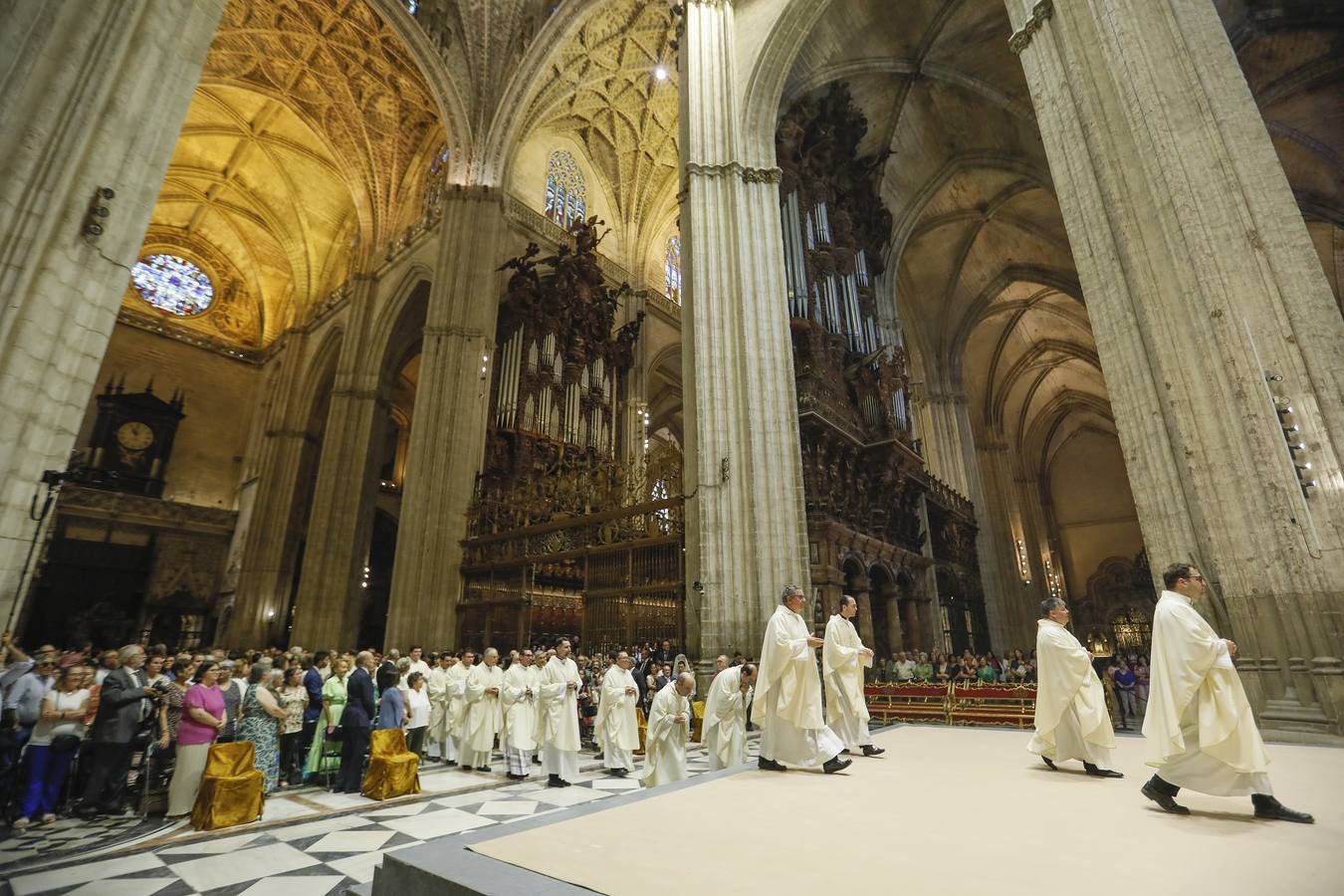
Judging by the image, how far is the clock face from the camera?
18.7m

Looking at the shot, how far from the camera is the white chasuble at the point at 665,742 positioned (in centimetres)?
511

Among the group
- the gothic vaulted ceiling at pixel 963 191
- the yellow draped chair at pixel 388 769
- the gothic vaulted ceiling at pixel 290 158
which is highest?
the gothic vaulted ceiling at pixel 290 158

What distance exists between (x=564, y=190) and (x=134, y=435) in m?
15.1

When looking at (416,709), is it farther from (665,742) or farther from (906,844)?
(906,844)

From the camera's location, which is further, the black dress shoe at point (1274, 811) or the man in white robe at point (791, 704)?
the man in white robe at point (791, 704)

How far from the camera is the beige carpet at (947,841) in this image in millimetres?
1958

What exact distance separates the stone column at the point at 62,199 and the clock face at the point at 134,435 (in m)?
18.9

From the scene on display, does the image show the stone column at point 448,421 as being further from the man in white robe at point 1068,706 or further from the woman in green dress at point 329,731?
the man in white robe at point 1068,706

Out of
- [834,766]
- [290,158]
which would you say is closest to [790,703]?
[834,766]

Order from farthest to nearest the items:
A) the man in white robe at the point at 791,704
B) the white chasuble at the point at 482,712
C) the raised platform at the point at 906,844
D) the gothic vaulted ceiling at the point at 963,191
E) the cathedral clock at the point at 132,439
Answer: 1. the cathedral clock at the point at 132,439
2. the gothic vaulted ceiling at the point at 963,191
3. the white chasuble at the point at 482,712
4. the man in white robe at the point at 791,704
5. the raised platform at the point at 906,844

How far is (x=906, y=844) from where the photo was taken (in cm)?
238

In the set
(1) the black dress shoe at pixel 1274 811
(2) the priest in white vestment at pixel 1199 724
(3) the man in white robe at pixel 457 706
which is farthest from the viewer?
(3) the man in white robe at pixel 457 706

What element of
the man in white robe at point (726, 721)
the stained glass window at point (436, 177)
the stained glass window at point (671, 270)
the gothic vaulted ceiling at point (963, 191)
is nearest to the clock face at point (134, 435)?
the stained glass window at point (436, 177)

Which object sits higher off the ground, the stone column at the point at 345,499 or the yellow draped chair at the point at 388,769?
the stone column at the point at 345,499
